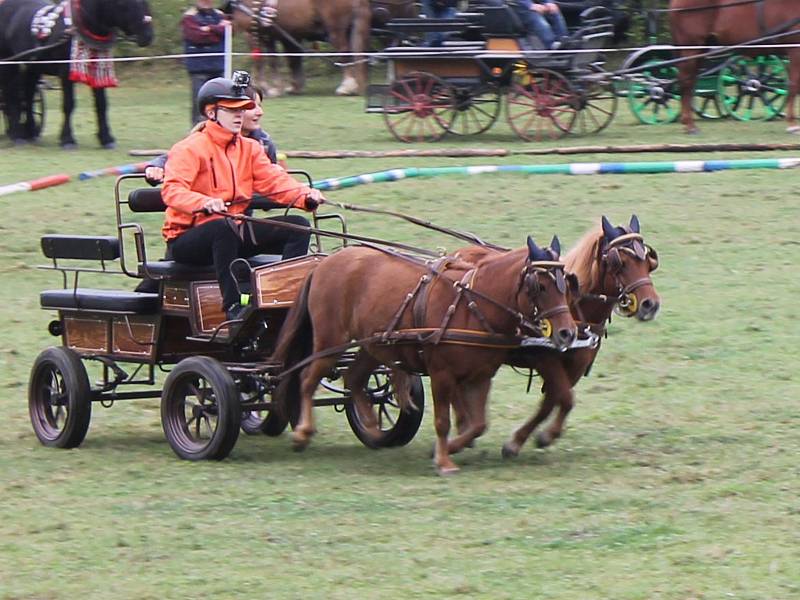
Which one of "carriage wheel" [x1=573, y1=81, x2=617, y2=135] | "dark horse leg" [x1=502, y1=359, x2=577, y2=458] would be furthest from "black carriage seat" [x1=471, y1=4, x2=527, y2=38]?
"dark horse leg" [x1=502, y1=359, x2=577, y2=458]

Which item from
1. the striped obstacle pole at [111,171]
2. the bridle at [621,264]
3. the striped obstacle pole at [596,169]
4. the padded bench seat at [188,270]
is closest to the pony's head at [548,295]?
the bridle at [621,264]

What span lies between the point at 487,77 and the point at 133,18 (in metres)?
3.77

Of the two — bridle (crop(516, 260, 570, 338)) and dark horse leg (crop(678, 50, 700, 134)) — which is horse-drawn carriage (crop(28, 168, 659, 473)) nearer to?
bridle (crop(516, 260, 570, 338))

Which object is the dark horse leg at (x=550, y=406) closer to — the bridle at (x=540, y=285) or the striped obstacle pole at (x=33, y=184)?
the bridle at (x=540, y=285)

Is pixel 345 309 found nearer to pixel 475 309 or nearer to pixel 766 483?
pixel 475 309

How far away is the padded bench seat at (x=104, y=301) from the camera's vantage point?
26.4 ft

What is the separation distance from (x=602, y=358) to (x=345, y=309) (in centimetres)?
271

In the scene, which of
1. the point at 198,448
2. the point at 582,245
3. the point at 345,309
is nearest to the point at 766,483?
the point at 582,245

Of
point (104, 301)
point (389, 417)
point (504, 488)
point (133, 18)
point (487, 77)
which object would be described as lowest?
point (389, 417)

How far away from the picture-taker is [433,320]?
7.30m

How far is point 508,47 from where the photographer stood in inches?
676

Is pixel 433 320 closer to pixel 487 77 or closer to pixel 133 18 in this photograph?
pixel 487 77

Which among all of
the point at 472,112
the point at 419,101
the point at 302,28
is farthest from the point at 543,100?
the point at 302,28

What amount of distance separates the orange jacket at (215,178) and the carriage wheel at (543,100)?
30.4ft
